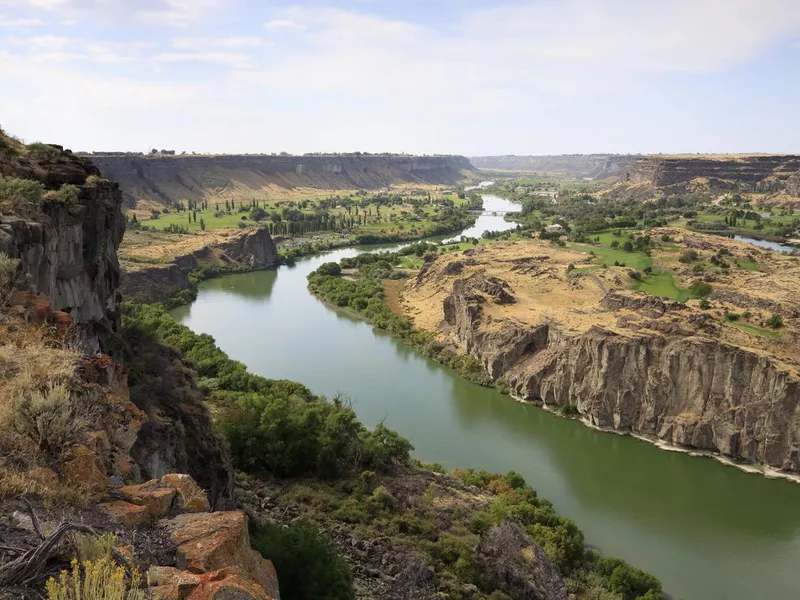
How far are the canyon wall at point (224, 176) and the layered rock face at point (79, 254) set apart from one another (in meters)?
→ 98.0

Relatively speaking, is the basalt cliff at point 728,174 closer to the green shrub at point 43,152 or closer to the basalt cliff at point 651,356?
the basalt cliff at point 651,356

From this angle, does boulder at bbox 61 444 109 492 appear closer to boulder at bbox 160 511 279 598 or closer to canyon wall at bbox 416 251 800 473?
boulder at bbox 160 511 279 598

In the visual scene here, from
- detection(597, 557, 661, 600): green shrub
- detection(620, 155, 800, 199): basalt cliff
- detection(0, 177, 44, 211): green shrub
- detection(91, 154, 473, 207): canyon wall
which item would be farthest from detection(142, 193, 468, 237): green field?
detection(597, 557, 661, 600): green shrub

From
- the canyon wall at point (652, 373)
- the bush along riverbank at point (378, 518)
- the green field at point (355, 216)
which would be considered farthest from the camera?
the green field at point (355, 216)

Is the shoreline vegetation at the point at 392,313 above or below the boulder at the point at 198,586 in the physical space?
below

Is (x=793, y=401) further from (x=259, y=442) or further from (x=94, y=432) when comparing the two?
(x=94, y=432)

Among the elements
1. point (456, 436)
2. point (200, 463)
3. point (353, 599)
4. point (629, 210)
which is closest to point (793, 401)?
point (456, 436)

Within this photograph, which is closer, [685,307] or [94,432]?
[94,432]

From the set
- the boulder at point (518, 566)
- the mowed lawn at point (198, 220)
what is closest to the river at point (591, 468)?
the boulder at point (518, 566)

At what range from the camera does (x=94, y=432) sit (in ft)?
26.5

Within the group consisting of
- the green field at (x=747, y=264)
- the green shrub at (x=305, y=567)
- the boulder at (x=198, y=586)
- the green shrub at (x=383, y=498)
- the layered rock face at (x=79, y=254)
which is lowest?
the green shrub at (x=383, y=498)

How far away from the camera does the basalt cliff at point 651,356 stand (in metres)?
27.9

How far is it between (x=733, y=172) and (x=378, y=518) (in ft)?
437

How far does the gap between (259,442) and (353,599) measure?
976 centimetres
